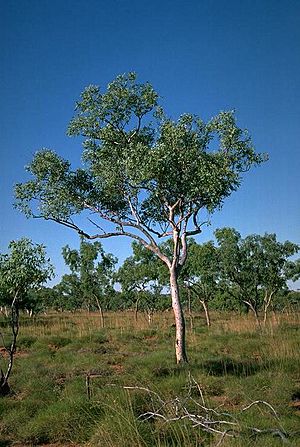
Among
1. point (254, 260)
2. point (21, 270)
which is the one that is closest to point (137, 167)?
point (21, 270)

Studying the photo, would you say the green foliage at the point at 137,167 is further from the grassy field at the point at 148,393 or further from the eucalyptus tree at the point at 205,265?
the eucalyptus tree at the point at 205,265

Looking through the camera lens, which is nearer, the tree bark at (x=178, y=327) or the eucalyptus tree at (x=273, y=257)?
the tree bark at (x=178, y=327)

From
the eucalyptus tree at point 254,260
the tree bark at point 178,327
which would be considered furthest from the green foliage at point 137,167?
the eucalyptus tree at point 254,260

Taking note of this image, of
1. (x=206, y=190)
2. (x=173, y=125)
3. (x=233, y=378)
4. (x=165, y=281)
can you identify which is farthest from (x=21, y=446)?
(x=165, y=281)

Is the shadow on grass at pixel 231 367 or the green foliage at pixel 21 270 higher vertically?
the green foliage at pixel 21 270

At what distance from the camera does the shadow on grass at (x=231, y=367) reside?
1284cm

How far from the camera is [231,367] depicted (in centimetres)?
1418

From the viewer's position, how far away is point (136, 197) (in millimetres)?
14961

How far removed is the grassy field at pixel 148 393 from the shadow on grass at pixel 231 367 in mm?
40

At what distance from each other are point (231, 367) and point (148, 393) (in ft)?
18.2

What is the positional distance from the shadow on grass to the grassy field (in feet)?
0.13

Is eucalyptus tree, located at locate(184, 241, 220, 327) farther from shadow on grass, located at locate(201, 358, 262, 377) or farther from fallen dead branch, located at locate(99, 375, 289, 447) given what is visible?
fallen dead branch, located at locate(99, 375, 289, 447)

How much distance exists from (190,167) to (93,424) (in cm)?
861

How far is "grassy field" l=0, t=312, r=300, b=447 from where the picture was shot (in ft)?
21.1
